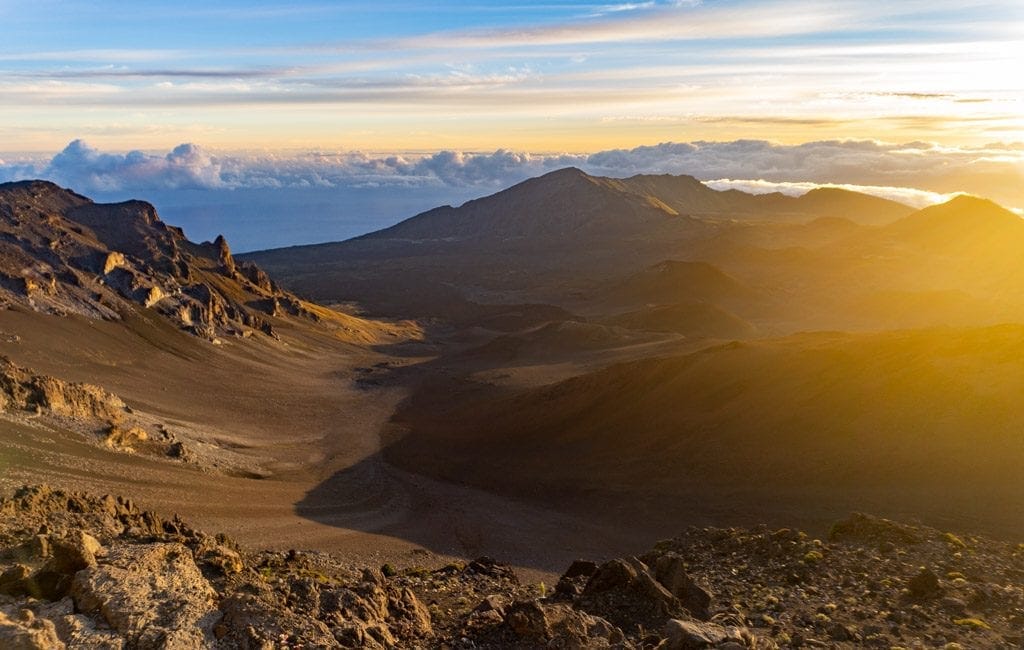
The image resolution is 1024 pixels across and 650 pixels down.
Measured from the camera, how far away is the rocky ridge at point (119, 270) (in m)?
68.6

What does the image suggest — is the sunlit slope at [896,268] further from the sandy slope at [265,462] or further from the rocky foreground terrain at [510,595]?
the rocky foreground terrain at [510,595]

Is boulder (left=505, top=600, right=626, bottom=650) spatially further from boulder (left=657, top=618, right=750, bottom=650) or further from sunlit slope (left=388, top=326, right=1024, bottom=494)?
sunlit slope (left=388, top=326, right=1024, bottom=494)

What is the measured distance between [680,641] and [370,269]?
563 ft

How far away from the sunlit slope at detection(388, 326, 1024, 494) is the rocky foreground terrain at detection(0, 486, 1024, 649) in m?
12.3

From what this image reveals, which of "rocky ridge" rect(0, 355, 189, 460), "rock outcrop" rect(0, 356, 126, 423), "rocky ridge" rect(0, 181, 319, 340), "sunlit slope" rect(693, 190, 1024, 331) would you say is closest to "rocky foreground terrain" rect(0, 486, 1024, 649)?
"rocky ridge" rect(0, 355, 189, 460)

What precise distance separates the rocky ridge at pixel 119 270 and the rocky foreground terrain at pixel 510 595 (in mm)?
55359

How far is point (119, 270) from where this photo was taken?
255 ft

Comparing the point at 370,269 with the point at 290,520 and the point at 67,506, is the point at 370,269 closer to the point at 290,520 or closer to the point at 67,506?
the point at 290,520

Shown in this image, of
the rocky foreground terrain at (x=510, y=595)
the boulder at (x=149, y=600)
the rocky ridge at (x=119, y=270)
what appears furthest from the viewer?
the rocky ridge at (x=119, y=270)

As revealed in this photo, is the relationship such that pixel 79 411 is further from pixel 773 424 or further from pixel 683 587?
pixel 683 587

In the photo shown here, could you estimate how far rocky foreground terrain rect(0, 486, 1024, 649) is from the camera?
11258mm

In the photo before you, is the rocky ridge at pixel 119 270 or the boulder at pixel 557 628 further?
the rocky ridge at pixel 119 270

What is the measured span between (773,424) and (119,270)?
216 ft

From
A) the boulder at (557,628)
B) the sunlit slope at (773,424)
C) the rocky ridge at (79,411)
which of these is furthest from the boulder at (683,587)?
the rocky ridge at (79,411)
